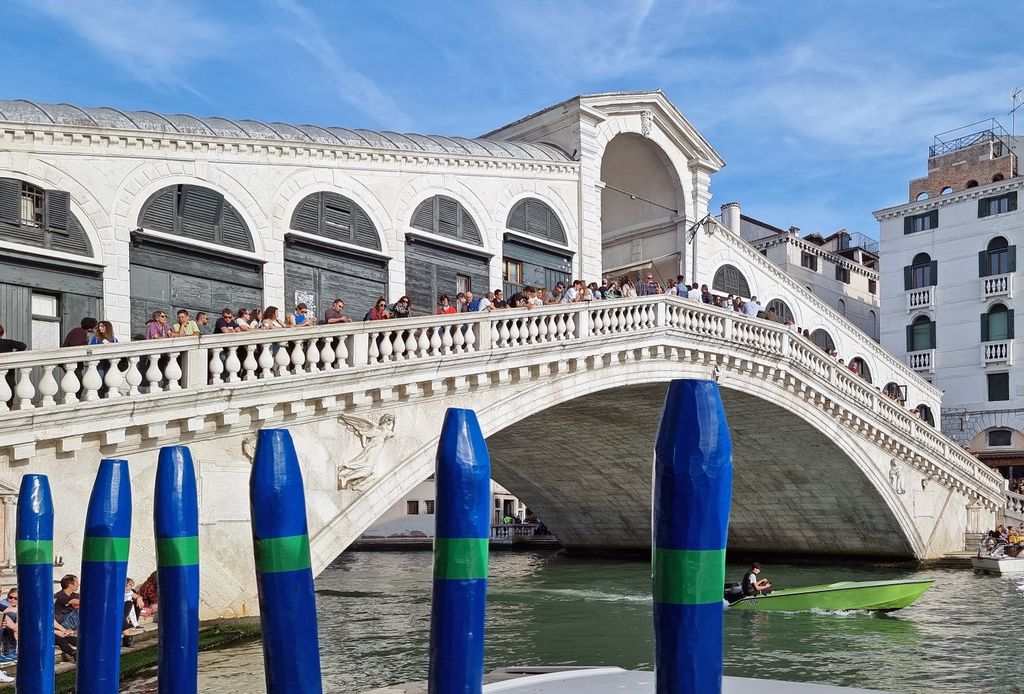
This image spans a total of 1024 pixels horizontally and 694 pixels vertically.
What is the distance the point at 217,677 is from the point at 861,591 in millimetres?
9991

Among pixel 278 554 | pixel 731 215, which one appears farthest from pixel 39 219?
pixel 731 215

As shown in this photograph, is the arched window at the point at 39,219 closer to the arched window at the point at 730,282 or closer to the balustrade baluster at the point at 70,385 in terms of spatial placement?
the balustrade baluster at the point at 70,385

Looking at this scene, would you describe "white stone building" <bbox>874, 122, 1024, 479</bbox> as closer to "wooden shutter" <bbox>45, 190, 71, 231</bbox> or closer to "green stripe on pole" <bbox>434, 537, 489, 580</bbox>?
"wooden shutter" <bbox>45, 190, 71, 231</bbox>

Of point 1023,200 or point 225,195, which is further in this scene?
point 1023,200

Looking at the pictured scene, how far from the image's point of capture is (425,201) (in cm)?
1661

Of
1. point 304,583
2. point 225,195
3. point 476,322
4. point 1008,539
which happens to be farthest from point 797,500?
point 304,583

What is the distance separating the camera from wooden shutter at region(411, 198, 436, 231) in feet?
54.1

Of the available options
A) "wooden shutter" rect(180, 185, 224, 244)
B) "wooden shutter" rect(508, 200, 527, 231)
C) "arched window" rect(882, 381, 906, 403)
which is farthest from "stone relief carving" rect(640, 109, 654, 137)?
"arched window" rect(882, 381, 906, 403)

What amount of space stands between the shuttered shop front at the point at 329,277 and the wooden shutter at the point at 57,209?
3144 mm

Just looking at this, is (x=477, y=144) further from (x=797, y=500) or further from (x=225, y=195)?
(x=797, y=500)

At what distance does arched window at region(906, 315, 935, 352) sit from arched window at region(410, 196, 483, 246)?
18620 millimetres

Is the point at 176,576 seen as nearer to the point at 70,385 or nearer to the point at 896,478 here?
the point at 70,385

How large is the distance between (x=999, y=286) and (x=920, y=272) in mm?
2513

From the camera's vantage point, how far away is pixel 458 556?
3701 millimetres
